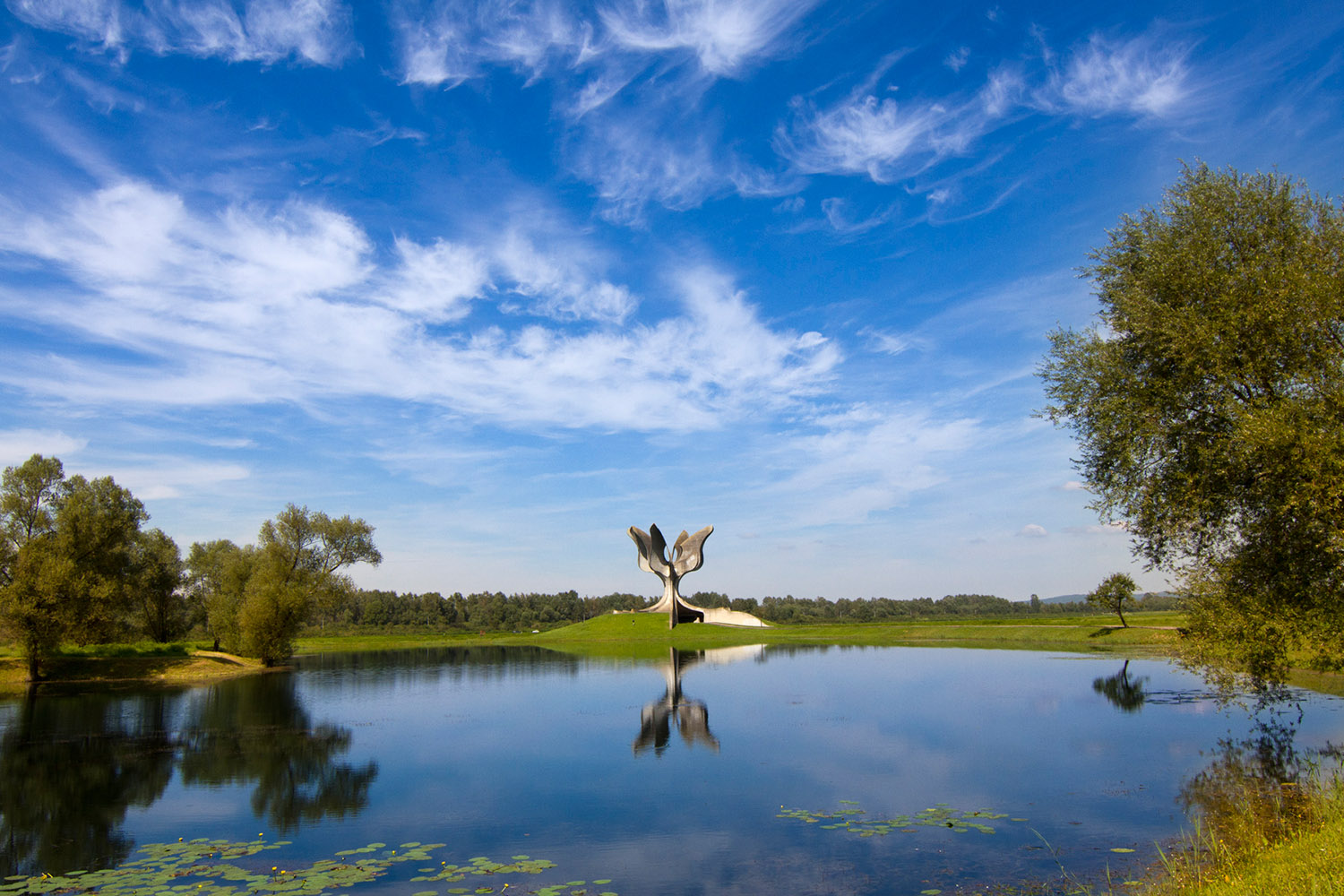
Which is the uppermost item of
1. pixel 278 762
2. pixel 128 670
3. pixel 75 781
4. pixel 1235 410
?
pixel 1235 410

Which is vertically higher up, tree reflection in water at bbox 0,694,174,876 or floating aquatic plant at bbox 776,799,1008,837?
tree reflection in water at bbox 0,694,174,876

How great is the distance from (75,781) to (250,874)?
418 inches

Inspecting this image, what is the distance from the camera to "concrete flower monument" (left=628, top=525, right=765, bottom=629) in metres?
83.7

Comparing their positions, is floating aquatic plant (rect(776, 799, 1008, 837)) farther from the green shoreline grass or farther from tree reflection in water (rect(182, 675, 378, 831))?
tree reflection in water (rect(182, 675, 378, 831))

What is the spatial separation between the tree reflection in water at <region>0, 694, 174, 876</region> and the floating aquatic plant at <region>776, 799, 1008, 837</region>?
1197cm

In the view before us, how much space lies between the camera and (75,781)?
18.1 metres

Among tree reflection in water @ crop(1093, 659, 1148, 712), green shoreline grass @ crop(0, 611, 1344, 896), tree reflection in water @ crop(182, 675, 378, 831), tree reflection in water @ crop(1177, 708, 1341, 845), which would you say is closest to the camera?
green shoreline grass @ crop(0, 611, 1344, 896)

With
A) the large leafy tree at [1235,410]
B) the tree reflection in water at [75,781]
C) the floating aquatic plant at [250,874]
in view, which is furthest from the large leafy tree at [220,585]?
the large leafy tree at [1235,410]

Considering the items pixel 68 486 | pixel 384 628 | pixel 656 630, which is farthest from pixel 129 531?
pixel 384 628

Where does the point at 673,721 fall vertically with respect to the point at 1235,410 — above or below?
below

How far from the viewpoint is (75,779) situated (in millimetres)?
18234

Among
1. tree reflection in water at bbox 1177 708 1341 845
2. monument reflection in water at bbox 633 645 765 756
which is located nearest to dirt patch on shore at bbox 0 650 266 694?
monument reflection in water at bbox 633 645 765 756

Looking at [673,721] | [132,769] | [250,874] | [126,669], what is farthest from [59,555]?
[250,874]

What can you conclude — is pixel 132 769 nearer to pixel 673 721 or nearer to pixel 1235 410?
pixel 673 721
